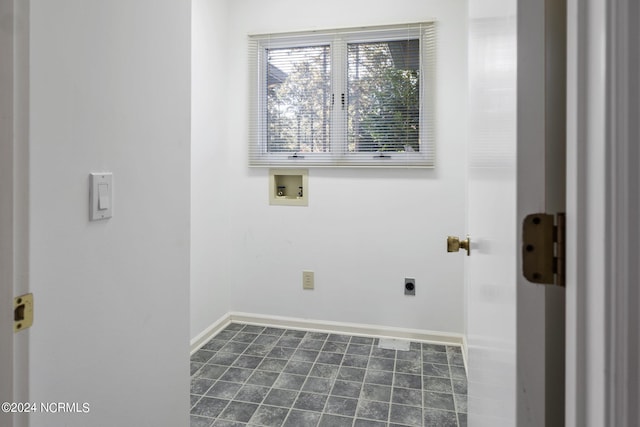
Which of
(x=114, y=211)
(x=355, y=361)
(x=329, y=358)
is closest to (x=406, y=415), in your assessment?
(x=355, y=361)

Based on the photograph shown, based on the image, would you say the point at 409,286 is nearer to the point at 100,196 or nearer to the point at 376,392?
the point at 376,392

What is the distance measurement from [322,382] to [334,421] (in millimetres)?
356

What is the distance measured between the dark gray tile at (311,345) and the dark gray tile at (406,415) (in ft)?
2.61

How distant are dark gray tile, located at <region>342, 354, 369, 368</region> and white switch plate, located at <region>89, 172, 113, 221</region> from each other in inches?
70.3

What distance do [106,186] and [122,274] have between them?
0.79ft

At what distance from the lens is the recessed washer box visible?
2.88 metres

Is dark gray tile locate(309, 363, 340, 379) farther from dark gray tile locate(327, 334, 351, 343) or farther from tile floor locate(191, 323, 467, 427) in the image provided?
dark gray tile locate(327, 334, 351, 343)

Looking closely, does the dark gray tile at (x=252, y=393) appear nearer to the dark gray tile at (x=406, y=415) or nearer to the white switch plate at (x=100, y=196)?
the dark gray tile at (x=406, y=415)

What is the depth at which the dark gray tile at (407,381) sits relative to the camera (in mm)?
2078

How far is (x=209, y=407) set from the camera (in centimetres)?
186

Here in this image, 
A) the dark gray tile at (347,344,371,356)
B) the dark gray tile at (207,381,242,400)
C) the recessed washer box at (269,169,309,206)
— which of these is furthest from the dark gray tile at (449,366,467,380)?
the recessed washer box at (269,169,309,206)

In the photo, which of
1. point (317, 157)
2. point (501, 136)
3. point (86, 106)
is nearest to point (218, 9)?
point (317, 157)

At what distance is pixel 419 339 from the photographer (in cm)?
270
